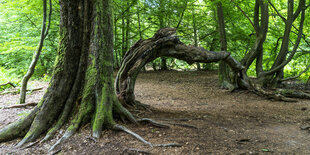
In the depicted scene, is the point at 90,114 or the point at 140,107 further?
the point at 140,107

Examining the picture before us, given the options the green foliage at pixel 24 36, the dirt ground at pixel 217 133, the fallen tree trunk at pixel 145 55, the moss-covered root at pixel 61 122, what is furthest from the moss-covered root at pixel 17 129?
the green foliage at pixel 24 36

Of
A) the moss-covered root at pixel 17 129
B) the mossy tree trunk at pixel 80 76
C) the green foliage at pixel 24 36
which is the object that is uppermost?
the green foliage at pixel 24 36

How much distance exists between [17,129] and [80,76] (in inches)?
54.5

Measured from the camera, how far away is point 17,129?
11.4ft

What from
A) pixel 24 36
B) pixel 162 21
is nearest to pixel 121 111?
pixel 24 36

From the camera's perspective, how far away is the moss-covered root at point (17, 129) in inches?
135

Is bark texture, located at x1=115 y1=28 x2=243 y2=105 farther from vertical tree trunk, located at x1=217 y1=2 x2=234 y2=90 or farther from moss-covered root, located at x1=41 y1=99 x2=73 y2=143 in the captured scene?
vertical tree trunk, located at x1=217 y1=2 x2=234 y2=90

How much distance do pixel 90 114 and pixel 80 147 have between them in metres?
0.69

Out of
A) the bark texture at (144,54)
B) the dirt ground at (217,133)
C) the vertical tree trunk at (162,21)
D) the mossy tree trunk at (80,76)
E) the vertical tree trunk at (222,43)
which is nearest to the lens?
the dirt ground at (217,133)

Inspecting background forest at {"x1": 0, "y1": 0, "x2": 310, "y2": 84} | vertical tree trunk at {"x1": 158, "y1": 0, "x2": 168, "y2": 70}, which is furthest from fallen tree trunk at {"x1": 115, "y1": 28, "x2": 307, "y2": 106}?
vertical tree trunk at {"x1": 158, "y1": 0, "x2": 168, "y2": 70}

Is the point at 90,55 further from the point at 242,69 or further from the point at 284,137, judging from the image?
the point at 242,69

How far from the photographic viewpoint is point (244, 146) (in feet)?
10.8

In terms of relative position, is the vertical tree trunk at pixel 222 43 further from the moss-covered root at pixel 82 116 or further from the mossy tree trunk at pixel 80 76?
the moss-covered root at pixel 82 116

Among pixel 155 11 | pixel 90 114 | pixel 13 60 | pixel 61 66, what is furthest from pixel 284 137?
pixel 13 60
